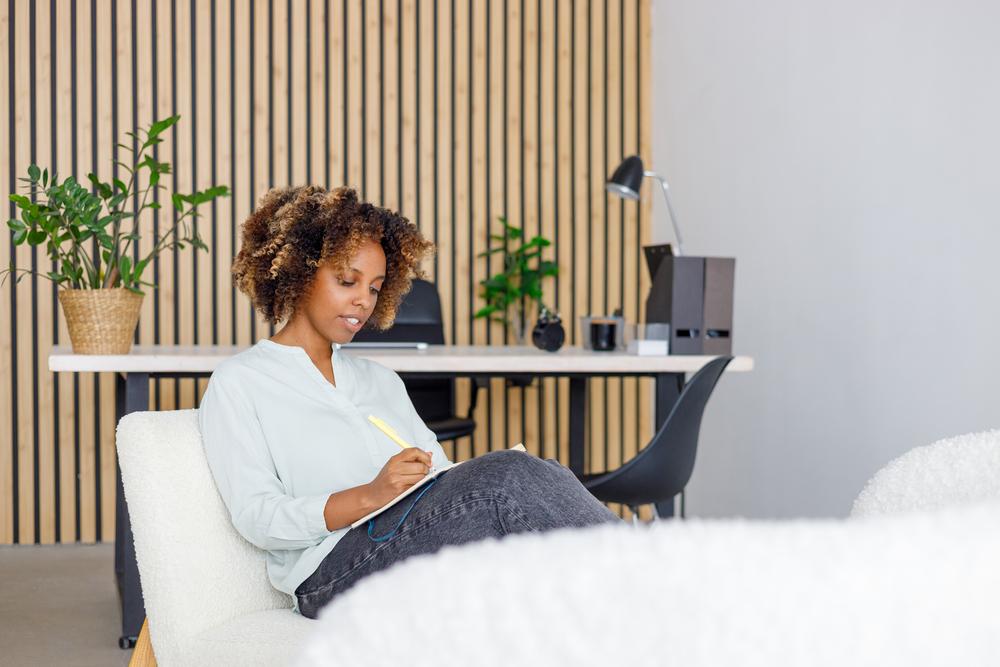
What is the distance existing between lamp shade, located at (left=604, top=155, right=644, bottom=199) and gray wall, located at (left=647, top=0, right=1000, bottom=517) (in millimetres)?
585

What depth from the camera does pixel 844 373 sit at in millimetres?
3189

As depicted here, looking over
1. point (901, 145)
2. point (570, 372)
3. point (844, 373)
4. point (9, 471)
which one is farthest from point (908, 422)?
point (9, 471)

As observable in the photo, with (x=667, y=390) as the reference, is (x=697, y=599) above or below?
above

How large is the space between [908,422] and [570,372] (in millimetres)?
984

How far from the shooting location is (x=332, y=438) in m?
1.67

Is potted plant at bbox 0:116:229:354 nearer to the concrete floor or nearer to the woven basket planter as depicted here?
the woven basket planter

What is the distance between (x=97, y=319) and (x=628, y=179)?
1.79 meters

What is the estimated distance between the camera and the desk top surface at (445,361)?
2578 mm

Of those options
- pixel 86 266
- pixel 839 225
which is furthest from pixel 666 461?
pixel 86 266

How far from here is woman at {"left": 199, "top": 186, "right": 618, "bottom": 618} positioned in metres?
1.38

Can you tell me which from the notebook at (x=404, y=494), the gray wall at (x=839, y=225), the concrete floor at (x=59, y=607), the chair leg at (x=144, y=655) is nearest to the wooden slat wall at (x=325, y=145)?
the concrete floor at (x=59, y=607)

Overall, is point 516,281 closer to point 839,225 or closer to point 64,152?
point 839,225

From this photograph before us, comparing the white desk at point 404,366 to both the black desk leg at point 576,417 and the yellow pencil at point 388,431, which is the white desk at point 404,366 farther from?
the yellow pencil at point 388,431

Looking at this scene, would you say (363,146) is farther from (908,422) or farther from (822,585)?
(822,585)
